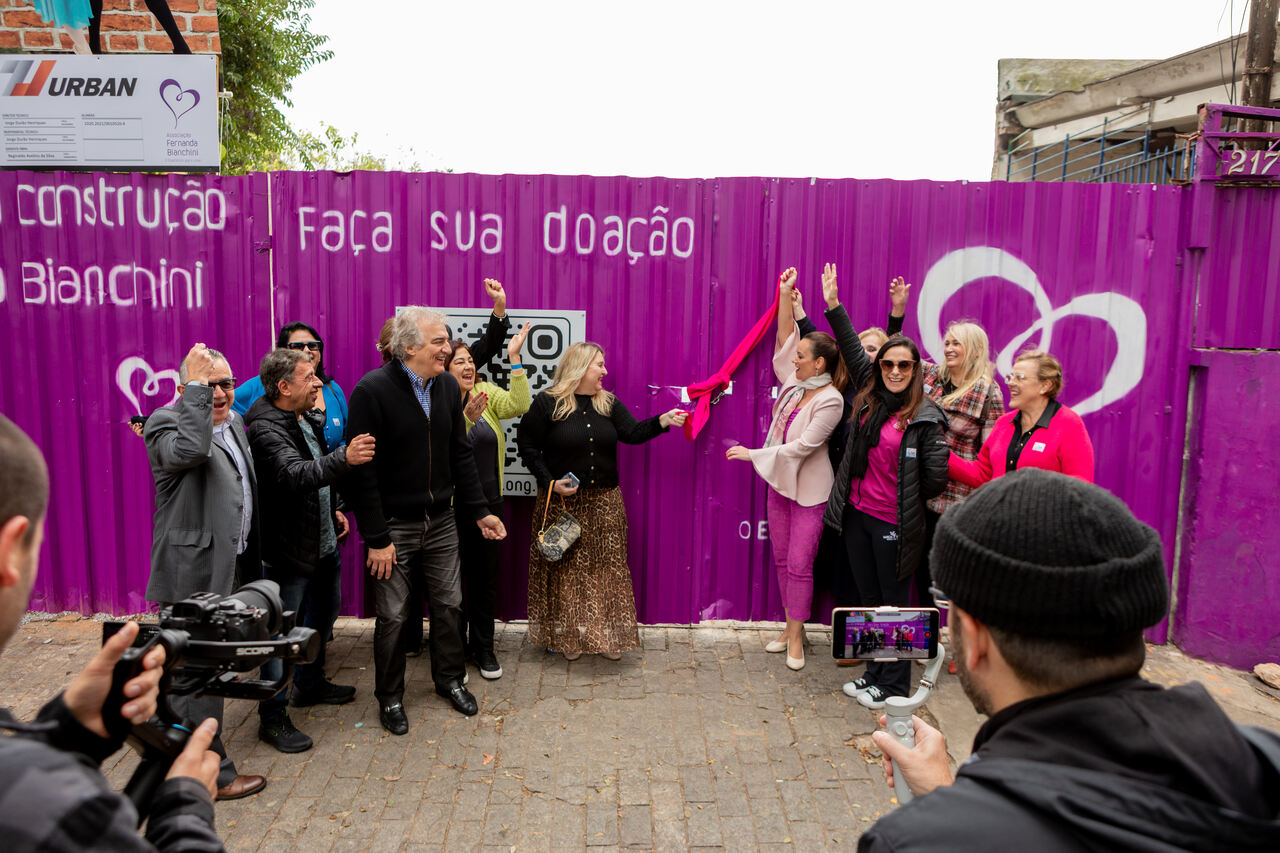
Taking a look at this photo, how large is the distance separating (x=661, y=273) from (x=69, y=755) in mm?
4581

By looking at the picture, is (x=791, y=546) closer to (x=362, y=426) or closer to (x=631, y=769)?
(x=631, y=769)

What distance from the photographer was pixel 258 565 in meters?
4.17

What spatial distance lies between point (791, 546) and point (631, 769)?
1.79 m

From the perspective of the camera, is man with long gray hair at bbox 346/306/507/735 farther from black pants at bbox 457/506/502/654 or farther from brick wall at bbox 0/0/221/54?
brick wall at bbox 0/0/221/54

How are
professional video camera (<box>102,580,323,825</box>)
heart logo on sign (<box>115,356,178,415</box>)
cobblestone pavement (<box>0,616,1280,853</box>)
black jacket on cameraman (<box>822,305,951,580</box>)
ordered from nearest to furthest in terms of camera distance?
1. professional video camera (<box>102,580,323,825</box>)
2. cobblestone pavement (<box>0,616,1280,853</box>)
3. black jacket on cameraman (<box>822,305,951,580</box>)
4. heart logo on sign (<box>115,356,178,415</box>)

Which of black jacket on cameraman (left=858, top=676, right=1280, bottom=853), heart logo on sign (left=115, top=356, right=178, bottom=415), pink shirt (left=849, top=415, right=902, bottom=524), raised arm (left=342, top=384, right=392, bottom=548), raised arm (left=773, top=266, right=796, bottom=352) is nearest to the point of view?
black jacket on cameraman (left=858, top=676, right=1280, bottom=853)

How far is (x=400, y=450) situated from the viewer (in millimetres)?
4391

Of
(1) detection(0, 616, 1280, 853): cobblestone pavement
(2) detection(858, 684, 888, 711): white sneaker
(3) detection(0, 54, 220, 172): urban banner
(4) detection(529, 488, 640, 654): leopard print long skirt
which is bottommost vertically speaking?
(1) detection(0, 616, 1280, 853): cobblestone pavement

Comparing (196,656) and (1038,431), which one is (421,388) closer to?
(196,656)

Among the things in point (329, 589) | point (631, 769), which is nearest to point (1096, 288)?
point (631, 769)

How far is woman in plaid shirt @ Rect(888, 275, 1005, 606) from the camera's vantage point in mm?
4879

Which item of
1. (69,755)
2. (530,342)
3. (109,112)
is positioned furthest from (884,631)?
(109,112)

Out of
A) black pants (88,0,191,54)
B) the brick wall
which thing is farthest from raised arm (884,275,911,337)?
black pants (88,0,191,54)

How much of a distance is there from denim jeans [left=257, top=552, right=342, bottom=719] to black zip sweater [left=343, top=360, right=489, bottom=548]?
16.8 inches
